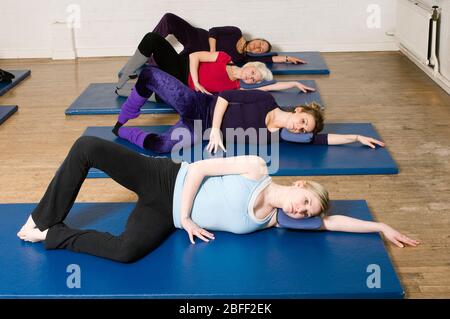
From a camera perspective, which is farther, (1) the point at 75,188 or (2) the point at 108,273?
(1) the point at 75,188

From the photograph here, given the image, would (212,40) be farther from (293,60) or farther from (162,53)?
(162,53)

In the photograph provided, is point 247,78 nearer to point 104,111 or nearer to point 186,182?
point 104,111

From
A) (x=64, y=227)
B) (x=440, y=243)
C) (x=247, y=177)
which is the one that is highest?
(x=247, y=177)

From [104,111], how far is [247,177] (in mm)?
2397

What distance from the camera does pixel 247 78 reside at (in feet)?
15.8

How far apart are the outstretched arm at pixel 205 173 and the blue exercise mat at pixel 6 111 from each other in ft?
8.65

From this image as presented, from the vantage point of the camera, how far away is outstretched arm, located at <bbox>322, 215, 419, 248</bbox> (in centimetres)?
299

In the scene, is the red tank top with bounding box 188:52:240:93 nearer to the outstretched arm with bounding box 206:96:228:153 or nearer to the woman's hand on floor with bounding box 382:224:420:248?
the outstretched arm with bounding box 206:96:228:153

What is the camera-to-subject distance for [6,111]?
5215 millimetres

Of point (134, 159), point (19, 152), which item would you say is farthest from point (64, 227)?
point (19, 152)

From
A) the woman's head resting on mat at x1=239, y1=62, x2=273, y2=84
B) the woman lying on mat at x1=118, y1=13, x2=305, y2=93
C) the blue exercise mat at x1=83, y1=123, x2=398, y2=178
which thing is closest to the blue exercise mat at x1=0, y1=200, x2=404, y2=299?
the blue exercise mat at x1=83, y1=123, x2=398, y2=178

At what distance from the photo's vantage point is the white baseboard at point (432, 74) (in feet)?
18.3

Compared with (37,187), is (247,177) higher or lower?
higher
